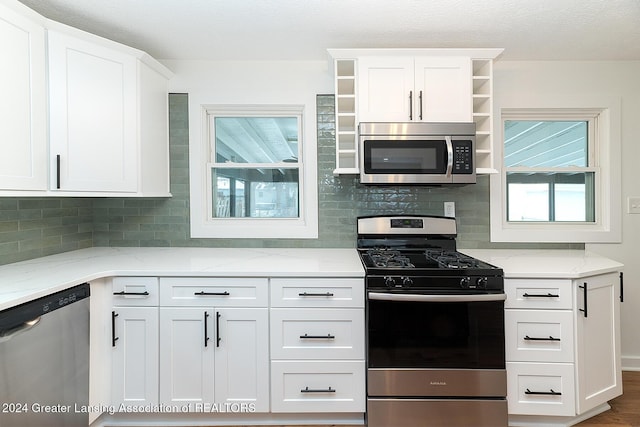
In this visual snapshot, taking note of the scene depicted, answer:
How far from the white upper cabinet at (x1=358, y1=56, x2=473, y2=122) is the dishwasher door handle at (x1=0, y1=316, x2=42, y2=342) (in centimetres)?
198

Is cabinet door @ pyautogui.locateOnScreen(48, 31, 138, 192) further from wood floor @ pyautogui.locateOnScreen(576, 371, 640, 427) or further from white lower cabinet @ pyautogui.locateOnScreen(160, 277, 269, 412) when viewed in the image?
wood floor @ pyautogui.locateOnScreen(576, 371, 640, 427)

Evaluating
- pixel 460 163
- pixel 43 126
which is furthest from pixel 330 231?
pixel 43 126

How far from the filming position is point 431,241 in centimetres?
236

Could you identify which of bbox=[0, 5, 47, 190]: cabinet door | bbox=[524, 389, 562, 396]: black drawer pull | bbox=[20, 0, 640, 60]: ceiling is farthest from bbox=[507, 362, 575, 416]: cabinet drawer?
bbox=[0, 5, 47, 190]: cabinet door

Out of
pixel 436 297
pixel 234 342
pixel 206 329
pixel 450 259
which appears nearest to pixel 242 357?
pixel 234 342

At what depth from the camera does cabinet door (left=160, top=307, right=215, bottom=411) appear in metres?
1.78

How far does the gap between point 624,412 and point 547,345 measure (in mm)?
817

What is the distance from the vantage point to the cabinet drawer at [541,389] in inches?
69.8

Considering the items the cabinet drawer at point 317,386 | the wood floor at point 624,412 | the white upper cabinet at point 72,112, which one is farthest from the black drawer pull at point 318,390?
the white upper cabinet at point 72,112

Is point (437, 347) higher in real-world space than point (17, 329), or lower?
lower

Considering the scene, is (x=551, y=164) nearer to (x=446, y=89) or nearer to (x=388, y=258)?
(x=446, y=89)

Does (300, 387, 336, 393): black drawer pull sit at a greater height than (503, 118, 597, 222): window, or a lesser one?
lesser

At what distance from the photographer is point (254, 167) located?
2.55 m

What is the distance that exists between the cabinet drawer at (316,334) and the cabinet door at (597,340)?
1.22 m
